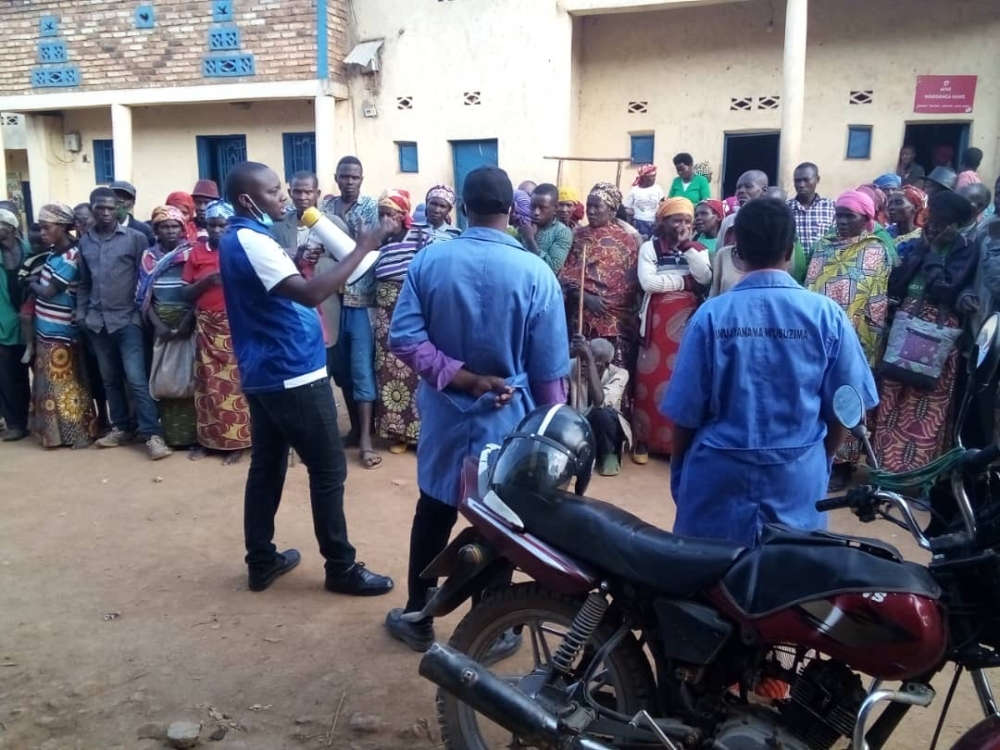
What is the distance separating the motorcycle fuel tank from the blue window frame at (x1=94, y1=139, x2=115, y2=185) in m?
15.9

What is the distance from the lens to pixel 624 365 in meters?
5.65

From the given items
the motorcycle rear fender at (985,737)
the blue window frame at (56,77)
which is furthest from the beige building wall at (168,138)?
the motorcycle rear fender at (985,737)

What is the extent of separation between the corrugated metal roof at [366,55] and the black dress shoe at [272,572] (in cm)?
1006

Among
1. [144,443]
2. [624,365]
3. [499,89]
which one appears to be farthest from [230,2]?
[624,365]

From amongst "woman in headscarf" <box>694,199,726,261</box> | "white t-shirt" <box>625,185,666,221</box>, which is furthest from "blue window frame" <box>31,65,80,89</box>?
"woman in headscarf" <box>694,199,726,261</box>

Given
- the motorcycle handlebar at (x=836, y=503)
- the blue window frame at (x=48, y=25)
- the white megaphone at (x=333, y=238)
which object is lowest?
the motorcycle handlebar at (x=836, y=503)

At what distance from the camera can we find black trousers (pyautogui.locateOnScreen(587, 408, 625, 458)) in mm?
5262

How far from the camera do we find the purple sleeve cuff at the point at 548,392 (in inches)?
117

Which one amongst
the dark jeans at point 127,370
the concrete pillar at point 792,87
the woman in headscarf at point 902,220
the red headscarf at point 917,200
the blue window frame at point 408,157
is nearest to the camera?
the woman in headscarf at point 902,220

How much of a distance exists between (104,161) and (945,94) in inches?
555

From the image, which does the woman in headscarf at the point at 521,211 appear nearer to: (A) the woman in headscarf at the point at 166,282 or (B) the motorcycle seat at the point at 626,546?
(A) the woman in headscarf at the point at 166,282

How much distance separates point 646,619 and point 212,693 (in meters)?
1.76

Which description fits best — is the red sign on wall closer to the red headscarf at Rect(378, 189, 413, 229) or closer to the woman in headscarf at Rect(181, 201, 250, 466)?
the red headscarf at Rect(378, 189, 413, 229)

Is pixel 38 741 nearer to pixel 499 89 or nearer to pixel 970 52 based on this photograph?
pixel 499 89
